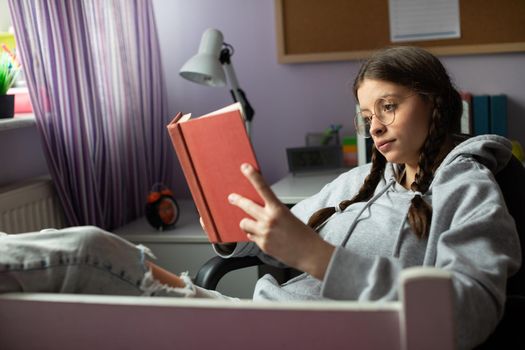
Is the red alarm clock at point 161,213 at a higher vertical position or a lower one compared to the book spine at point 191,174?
lower

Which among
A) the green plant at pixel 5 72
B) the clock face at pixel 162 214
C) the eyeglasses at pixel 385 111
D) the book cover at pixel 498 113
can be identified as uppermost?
the green plant at pixel 5 72

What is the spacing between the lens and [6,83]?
7.93ft

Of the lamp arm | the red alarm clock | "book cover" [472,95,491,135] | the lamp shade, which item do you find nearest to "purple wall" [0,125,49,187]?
the red alarm clock

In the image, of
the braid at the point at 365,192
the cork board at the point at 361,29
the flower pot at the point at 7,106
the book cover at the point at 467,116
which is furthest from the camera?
the cork board at the point at 361,29

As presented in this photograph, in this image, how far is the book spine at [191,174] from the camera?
50.4 inches

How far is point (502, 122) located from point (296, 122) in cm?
81

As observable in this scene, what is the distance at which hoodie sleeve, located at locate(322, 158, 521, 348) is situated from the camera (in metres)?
1.13

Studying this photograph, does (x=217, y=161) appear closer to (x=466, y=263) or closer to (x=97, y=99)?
(x=466, y=263)

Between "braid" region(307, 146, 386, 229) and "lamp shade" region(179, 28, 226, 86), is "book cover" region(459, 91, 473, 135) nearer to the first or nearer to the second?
"lamp shade" region(179, 28, 226, 86)

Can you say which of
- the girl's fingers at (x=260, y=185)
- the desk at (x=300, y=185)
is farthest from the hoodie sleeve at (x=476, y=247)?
Answer: the desk at (x=300, y=185)

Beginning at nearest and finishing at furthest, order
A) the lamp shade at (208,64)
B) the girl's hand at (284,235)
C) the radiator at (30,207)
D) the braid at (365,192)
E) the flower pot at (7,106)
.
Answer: the girl's hand at (284,235), the braid at (365,192), the radiator at (30,207), the flower pot at (7,106), the lamp shade at (208,64)

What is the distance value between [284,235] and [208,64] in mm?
1562

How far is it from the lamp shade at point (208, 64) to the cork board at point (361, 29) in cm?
44

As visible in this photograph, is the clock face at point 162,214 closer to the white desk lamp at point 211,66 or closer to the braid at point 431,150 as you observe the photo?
the white desk lamp at point 211,66
